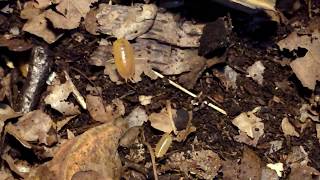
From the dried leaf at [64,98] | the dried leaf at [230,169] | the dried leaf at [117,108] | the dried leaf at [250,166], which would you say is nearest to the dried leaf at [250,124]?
the dried leaf at [250,166]

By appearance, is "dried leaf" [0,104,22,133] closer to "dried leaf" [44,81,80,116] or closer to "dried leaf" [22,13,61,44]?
"dried leaf" [44,81,80,116]

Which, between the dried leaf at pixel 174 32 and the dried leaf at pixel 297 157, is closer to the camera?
the dried leaf at pixel 297 157

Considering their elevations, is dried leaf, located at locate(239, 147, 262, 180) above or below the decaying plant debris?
below

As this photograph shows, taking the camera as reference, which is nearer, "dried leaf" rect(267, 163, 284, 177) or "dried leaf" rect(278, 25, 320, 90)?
"dried leaf" rect(267, 163, 284, 177)

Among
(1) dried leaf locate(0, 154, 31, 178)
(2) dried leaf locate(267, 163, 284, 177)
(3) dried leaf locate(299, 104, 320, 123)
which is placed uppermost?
(3) dried leaf locate(299, 104, 320, 123)

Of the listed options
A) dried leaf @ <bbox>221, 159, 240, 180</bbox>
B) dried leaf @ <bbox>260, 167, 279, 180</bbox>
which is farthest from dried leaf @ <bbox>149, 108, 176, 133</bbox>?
dried leaf @ <bbox>260, 167, 279, 180</bbox>

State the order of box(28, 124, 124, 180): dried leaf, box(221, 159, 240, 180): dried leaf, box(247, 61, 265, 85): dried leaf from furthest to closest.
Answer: box(247, 61, 265, 85): dried leaf
box(221, 159, 240, 180): dried leaf
box(28, 124, 124, 180): dried leaf

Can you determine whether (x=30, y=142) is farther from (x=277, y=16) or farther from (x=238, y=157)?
(x=277, y=16)

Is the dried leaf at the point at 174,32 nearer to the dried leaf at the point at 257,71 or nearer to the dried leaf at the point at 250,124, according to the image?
the dried leaf at the point at 257,71

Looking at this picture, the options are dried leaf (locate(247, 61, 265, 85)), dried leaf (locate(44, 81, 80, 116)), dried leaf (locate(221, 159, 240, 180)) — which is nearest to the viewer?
dried leaf (locate(221, 159, 240, 180))
